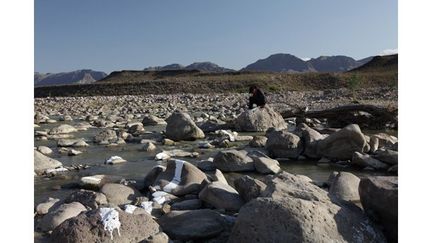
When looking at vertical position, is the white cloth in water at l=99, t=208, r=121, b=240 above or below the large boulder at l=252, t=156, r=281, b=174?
above

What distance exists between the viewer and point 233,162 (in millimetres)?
7578

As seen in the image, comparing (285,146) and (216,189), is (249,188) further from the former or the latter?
(285,146)

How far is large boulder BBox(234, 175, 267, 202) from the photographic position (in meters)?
4.82

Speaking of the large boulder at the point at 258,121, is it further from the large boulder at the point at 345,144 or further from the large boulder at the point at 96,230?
the large boulder at the point at 96,230

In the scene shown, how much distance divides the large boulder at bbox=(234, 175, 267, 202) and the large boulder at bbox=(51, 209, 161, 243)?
146 centimetres

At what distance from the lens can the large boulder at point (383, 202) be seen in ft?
11.6

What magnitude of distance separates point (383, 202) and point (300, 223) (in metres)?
0.85

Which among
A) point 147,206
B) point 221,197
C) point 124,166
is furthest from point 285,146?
point 147,206

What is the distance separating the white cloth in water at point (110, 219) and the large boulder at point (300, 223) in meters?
0.98

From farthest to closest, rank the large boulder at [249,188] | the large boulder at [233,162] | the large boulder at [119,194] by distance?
1. the large boulder at [233,162]
2. the large boulder at [119,194]
3. the large boulder at [249,188]

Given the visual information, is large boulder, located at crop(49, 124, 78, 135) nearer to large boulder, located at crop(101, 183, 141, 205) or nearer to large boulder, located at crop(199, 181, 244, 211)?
large boulder, located at crop(101, 183, 141, 205)

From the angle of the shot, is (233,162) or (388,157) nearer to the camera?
(233,162)

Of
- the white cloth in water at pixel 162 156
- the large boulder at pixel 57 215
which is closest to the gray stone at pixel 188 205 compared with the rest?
the large boulder at pixel 57 215

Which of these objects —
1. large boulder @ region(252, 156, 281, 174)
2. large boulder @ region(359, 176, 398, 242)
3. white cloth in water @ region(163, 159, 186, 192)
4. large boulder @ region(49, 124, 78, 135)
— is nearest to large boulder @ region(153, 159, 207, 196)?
white cloth in water @ region(163, 159, 186, 192)
